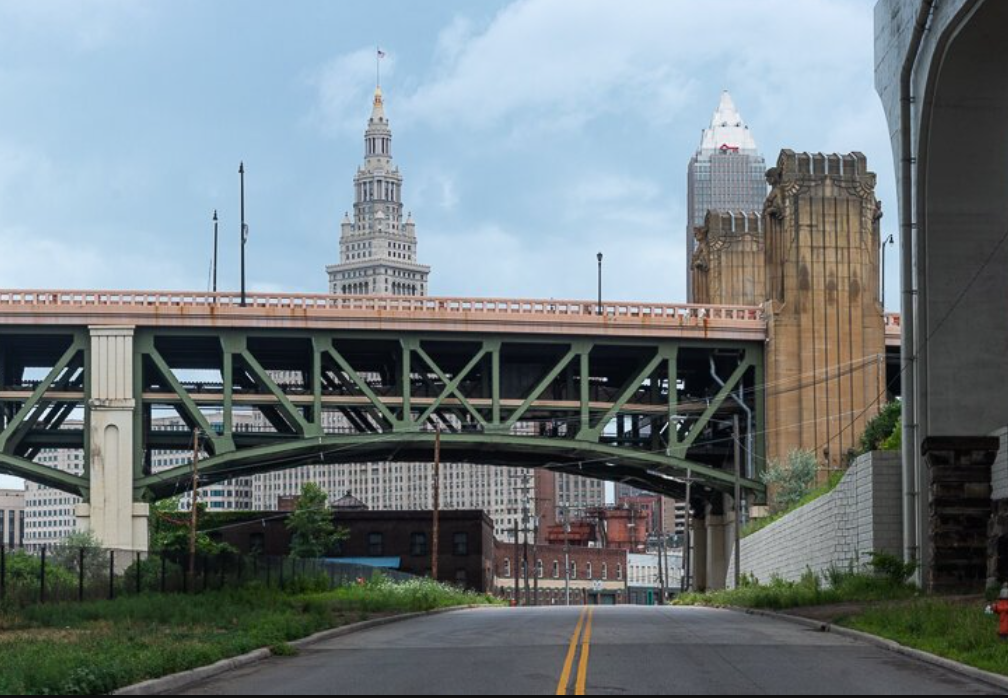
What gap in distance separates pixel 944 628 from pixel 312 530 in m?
96.3

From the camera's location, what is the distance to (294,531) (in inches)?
4897

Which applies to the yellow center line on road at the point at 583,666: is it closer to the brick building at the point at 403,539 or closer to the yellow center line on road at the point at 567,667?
the yellow center line on road at the point at 567,667

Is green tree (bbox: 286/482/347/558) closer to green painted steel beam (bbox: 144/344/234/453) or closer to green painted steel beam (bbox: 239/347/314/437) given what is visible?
green painted steel beam (bbox: 144/344/234/453)

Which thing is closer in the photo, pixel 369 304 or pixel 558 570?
pixel 369 304

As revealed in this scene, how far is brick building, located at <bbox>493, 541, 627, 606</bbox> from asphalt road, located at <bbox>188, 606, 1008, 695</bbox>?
131669mm

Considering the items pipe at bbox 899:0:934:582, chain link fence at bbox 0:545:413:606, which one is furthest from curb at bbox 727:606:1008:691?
chain link fence at bbox 0:545:413:606

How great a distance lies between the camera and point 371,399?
7762 cm

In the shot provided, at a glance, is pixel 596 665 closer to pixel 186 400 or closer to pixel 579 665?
pixel 579 665

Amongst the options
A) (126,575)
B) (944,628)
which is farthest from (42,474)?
(944,628)

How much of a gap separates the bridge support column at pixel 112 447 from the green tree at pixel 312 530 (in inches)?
1546

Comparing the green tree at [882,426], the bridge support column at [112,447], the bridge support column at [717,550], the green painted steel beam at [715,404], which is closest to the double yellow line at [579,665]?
the green tree at [882,426]

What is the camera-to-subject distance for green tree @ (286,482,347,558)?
4683 inches

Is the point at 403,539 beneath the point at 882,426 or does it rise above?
beneath

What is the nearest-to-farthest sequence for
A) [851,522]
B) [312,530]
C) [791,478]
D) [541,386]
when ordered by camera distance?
[851,522], [791,478], [541,386], [312,530]
